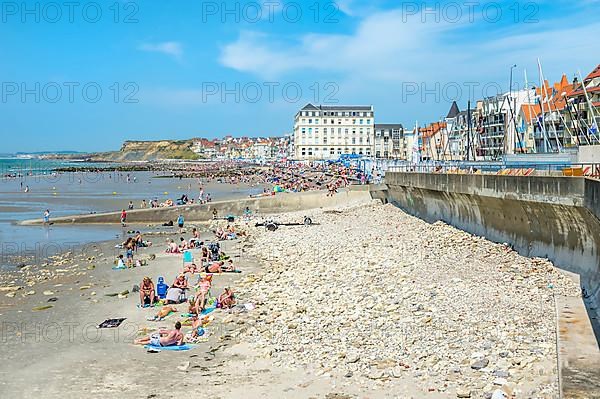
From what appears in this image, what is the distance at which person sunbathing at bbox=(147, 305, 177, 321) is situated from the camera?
1445cm

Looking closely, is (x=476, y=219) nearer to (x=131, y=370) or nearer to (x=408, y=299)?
(x=408, y=299)

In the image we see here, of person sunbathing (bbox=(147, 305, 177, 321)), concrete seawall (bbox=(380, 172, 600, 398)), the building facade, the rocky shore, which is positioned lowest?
person sunbathing (bbox=(147, 305, 177, 321))

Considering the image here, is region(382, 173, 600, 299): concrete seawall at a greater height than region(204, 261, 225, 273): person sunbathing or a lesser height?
greater

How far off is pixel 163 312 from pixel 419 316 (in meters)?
6.20

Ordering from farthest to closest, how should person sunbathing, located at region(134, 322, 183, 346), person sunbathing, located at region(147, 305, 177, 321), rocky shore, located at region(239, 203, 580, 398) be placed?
person sunbathing, located at region(147, 305, 177, 321), person sunbathing, located at region(134, 322, 183, 346), rocky shore, located at region(239, 203, 580, 398)

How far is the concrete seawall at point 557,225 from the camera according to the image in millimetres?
8734

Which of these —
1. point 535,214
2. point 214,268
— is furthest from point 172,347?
point 535,214

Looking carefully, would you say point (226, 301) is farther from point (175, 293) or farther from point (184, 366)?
point (184, 366)

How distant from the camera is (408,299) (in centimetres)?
1364

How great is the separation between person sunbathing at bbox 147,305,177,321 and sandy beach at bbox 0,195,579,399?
0.76ft

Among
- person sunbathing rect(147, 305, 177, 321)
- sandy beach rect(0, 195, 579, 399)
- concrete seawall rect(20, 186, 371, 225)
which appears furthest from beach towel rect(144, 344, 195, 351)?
concrete seawall rect(20, 186, 371, 225)

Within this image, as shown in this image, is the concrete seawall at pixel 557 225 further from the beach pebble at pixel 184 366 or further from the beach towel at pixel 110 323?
the beach towel at pixel 110 323

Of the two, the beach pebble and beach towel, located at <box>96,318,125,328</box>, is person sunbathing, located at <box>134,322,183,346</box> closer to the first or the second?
the beach pebble

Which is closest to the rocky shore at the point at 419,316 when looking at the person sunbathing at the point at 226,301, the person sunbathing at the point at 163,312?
the person sunbathing at the point at 226,301
